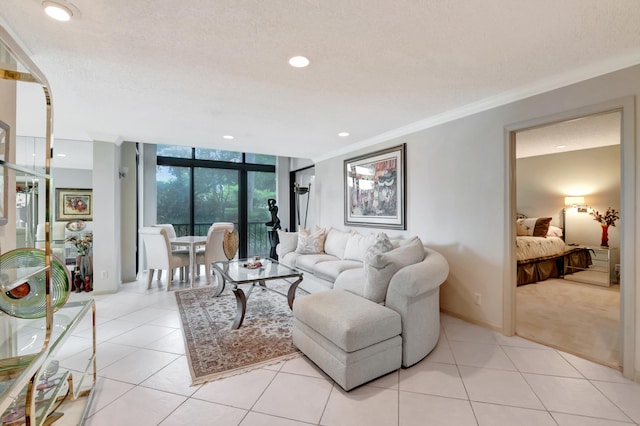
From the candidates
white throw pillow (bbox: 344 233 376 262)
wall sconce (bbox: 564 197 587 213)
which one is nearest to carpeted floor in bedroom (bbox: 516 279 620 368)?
wall sconce (bbox: 564 197 587 213)

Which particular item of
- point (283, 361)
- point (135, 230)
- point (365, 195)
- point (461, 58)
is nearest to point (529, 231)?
point (365, 195)

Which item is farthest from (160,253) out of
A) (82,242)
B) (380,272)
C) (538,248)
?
(538,248)

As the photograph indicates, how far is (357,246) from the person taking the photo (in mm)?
4168

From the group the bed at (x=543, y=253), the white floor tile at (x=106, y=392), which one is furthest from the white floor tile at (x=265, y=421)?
the bed at (x=543, y=253)

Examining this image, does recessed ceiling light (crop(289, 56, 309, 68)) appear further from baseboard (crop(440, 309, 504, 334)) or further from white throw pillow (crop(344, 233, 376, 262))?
baseboard (crop(440, 309, 504, 334))

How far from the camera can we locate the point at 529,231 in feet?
18.7

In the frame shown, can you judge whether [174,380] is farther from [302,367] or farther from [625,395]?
[625,395]

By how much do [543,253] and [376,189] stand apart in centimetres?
320

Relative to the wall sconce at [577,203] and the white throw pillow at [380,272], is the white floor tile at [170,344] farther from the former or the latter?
the wall sconce at [577,203]

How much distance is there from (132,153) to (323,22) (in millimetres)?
4524

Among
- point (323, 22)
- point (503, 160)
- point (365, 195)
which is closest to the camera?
point (323, 22)

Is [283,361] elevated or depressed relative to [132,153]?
depressed

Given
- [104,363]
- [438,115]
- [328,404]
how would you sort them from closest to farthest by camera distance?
[328,404] < [104,363] < [438,115]

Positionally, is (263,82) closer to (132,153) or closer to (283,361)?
(283,361)
